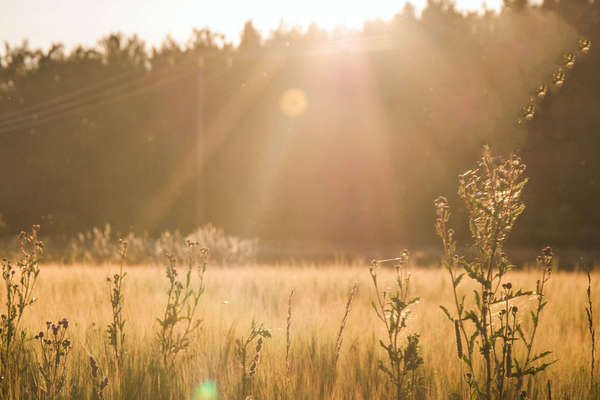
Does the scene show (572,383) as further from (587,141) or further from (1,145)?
(1,145)

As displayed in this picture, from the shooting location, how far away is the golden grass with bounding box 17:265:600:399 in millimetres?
2801

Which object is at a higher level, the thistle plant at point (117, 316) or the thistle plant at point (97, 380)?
the thistle plant at point (117, 316)

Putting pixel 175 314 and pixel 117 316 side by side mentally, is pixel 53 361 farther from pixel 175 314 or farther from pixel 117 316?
pixel 175 314

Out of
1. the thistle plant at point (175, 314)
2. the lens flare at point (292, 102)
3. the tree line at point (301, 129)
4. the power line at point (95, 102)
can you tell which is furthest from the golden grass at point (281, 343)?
the power line at point (95, 102)

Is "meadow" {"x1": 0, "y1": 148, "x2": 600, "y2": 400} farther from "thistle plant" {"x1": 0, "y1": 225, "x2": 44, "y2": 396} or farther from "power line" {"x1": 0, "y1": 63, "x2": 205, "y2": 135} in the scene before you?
"power line" {"x1": 0, "y1": 63, "x2": 205, "y2": 135}

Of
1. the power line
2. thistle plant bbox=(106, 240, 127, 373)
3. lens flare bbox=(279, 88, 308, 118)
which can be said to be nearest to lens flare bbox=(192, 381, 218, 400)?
thistle plant bbox=(106, 240, 127, 373)

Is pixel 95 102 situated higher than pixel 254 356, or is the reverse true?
pixel 95 102

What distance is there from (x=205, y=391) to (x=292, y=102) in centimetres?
2099

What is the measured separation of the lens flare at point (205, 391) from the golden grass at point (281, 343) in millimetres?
17

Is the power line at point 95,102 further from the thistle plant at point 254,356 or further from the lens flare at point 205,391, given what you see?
the thistle plant at point 254,356

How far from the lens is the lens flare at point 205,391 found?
8.91 feet

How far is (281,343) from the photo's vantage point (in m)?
3.44

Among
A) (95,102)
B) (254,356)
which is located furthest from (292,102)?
(254,356)

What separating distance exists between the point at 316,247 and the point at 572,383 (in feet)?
58.6
